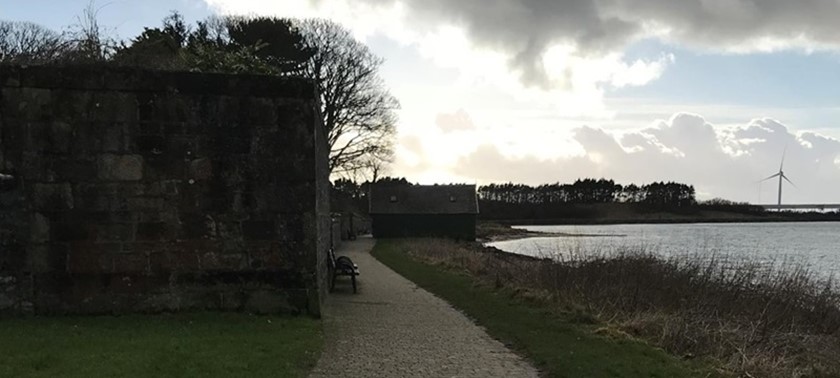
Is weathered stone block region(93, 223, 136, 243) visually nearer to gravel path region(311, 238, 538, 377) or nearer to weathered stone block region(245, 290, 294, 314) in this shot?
weathered stone block region(245, 290, 294, 314)

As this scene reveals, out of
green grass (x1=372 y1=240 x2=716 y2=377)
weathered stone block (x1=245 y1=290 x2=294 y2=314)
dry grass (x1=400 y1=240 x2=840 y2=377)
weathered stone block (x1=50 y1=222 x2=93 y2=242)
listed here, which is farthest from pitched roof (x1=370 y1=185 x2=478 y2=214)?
weathered stone block (x1=50 y1=222 x2=93 y2=242)

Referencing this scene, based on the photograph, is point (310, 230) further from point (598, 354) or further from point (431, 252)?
point (431, 252)

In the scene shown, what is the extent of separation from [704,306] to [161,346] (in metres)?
9.79

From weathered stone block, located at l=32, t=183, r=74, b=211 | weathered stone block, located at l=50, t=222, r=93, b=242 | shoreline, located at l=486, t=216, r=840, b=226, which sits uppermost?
weathered stone block, located at l=32, t=183, r=74, b=211

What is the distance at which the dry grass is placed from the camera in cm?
960

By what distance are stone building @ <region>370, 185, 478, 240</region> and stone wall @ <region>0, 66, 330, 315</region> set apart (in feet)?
142

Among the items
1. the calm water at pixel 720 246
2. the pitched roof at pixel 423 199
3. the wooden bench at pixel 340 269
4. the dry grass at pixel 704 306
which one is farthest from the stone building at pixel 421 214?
the wooden bench at pixel 340 269

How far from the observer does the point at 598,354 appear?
28.7 ft

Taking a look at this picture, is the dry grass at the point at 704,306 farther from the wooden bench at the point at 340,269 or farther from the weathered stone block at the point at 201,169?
the weathered stone block at the point at 201,169

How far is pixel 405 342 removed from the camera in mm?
9664

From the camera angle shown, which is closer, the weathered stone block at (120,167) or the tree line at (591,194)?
the weathered stone block at (120,167)

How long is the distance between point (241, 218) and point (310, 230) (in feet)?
3.17

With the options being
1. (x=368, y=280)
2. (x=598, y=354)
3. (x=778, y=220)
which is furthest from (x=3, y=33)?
(x=778, y=220)

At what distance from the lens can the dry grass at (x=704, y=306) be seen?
31.5 ft
